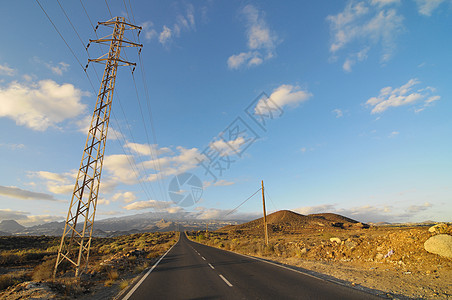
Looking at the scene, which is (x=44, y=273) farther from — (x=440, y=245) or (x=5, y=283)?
(x=440, y=245)

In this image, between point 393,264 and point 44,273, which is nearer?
point 393,264

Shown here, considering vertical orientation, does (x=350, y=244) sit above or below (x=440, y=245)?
below

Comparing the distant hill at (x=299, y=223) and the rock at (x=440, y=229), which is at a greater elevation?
the rock at (x=440, y=229)

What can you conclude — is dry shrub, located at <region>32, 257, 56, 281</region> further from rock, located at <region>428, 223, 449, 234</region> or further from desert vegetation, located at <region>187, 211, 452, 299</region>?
Answer: rock, located at <region>428, 223, 449, 234</region>

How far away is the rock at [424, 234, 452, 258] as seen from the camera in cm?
1126

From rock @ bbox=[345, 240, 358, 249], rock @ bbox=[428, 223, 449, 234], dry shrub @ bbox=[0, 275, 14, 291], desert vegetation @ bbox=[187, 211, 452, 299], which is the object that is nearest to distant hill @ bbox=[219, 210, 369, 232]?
rock @ bbox=[345, 240, 358, 249]

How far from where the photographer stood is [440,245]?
11.5 meters

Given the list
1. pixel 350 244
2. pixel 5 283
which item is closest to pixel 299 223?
pixel 350 244

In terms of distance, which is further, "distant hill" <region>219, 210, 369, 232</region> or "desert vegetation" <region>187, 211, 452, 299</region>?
"distant hill" <region>219, 210, 369, 232</region>

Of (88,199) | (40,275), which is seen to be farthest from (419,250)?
(40,275)

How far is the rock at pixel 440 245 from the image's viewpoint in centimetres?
1126

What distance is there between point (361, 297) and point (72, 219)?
540 inches

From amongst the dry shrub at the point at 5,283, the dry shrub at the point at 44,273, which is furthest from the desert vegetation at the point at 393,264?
the dry shrub at the point at 5,283

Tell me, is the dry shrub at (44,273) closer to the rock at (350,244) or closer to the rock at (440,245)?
the rock at (350,244)
